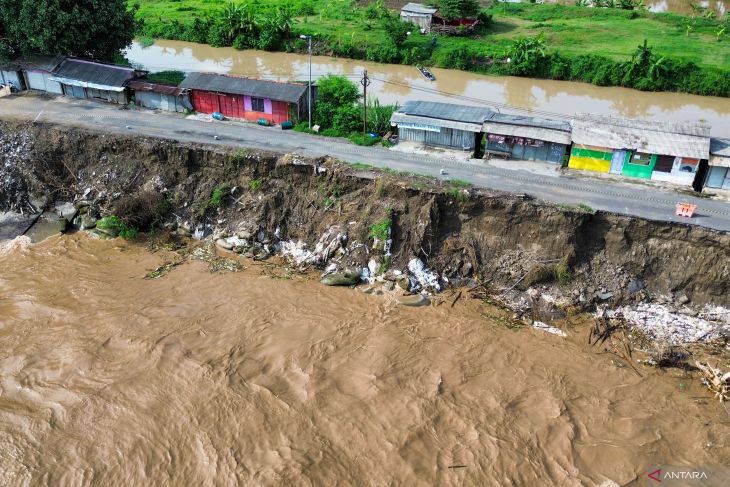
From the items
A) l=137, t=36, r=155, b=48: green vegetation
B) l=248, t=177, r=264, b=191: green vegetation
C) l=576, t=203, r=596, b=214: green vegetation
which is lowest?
l=248, t=177, r=264, b=191: green vegetation

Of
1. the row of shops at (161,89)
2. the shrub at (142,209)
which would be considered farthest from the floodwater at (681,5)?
the shrub at (142,209)

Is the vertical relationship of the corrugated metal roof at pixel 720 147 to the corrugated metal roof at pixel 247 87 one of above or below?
below

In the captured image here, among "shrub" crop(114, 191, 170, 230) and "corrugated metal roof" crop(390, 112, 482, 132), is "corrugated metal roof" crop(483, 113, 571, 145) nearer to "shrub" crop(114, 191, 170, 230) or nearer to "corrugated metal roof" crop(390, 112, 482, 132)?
"corrugated metal roof" crop(390, 112, 482, 132)

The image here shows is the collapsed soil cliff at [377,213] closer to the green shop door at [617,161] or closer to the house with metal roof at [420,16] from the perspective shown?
the green shop door at [617,161]

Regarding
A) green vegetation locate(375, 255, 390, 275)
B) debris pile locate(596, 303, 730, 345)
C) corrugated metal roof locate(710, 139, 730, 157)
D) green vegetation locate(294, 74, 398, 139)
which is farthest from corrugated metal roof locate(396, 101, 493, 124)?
debris pile locate(596, 303, 730, 345)

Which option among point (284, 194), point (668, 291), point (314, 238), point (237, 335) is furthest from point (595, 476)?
point (284, 194)

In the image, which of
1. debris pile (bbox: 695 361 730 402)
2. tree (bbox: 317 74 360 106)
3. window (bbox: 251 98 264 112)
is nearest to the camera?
debris pile (bbox: 695 361 730 402)
